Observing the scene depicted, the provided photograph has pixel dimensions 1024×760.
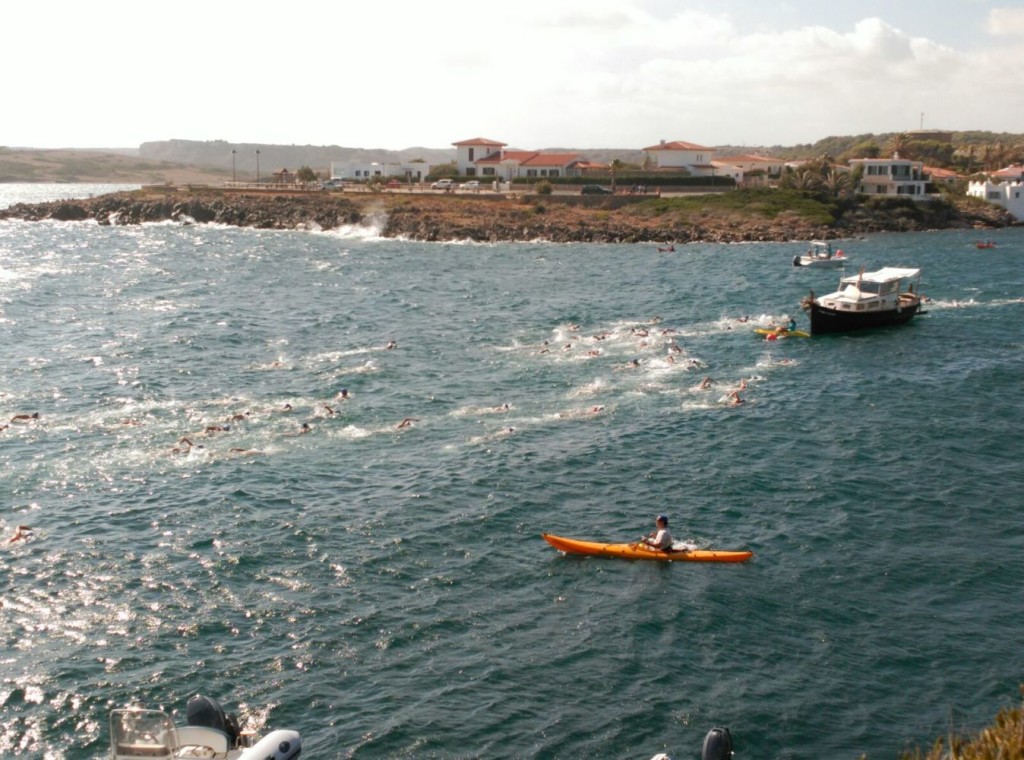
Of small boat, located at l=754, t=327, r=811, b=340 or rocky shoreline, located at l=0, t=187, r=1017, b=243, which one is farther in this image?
rocky shoreline, located at l=0, t=187, r=1017, b=243

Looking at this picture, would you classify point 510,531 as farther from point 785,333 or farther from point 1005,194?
point 1005,194

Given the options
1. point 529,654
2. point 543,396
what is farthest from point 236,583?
point 543,396

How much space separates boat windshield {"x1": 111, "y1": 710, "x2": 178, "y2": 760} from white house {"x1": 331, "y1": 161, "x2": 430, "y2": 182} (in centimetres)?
16338

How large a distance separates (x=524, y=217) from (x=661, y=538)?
105 meters

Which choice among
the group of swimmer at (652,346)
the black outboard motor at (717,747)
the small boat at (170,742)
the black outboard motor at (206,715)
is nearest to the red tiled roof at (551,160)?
the group of swimmer at (652,346)

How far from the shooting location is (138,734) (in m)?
20.3

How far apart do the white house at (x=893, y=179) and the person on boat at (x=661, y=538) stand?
12518 cm

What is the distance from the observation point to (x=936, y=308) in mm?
77812

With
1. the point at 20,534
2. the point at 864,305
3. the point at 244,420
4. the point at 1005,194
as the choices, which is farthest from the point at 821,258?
the point at 20,534

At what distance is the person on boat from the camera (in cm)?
3297

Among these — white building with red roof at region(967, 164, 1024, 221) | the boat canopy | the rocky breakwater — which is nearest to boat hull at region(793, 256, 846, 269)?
A: the boat canopy

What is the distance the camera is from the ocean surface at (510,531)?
82.2ft

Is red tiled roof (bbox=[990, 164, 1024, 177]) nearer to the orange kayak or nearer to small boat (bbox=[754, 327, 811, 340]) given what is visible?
small boat (bbox=[754, 327, 811, 340])

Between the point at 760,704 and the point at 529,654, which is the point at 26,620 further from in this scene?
the point at 760,704
